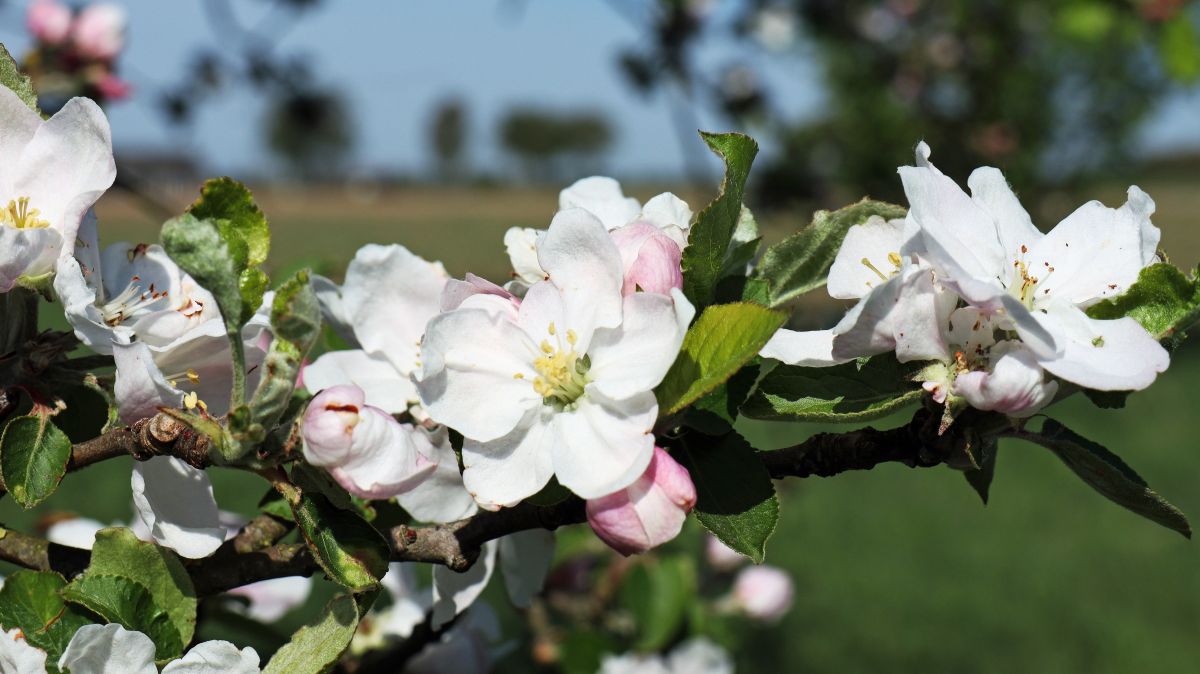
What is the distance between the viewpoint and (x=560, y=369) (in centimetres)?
69

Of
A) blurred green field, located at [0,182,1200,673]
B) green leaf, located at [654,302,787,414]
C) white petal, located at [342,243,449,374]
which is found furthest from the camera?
blurred green field, located at [0,182,1200,673]

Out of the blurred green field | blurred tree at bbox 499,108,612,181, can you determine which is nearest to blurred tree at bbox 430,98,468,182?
blurred tree at bbox 499,108,612,181

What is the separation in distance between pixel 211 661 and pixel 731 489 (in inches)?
12.6

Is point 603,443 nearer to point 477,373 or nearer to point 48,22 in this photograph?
point 477,373

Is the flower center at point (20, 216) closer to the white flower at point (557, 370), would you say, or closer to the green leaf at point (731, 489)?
the white flower at point (557, 370)

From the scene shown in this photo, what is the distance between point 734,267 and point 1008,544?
476 cm

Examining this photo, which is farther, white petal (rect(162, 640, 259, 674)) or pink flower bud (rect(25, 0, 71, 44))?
pink flower bud (rect(25, 0, 71, 44))

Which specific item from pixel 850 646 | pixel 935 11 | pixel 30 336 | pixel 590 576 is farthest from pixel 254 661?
pixel 935 11

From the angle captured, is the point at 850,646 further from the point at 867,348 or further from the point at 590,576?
the point at 867,348

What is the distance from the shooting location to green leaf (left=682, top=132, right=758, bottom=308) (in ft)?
2.21

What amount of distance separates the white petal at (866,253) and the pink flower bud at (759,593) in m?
1.74

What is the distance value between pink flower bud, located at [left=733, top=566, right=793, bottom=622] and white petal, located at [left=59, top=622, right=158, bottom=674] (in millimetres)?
1826

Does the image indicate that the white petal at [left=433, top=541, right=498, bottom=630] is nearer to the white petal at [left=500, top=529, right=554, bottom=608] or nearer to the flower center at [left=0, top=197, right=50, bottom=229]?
the white petal at [left=500, top=529, right=554, bottom=608]

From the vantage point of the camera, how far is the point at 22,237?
26.7 inches
